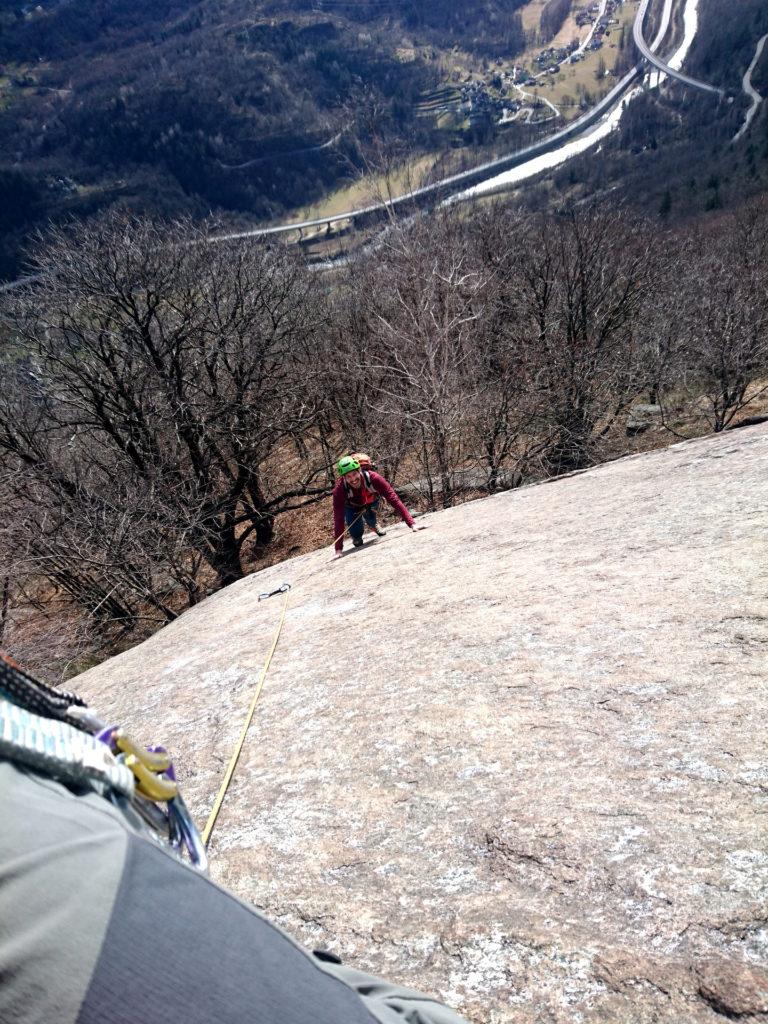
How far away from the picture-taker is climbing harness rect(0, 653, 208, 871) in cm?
112

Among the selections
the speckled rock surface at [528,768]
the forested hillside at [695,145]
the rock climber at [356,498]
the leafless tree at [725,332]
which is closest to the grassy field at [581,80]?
the forested hillside at [695,145]

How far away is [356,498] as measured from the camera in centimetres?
838

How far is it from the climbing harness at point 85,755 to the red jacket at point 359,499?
6268 millimetres

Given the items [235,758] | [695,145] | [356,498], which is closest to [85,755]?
[235,758]

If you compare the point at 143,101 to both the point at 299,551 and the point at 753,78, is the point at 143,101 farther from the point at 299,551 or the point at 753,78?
the point at 299,551

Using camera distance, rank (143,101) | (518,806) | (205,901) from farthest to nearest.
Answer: (143,101)
(518,806)
(205,901)

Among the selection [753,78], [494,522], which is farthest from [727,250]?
[753,78]

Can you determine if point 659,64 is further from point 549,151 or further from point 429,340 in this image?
point 429,340

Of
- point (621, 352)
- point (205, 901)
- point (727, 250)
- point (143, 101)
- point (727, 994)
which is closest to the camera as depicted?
point (205, 901)

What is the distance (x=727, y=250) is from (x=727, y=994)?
36989 mm

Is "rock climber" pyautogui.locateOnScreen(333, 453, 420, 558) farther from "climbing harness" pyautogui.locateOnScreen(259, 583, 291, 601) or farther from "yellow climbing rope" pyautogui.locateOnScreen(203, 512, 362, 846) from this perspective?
"yellow climbing rope" pyautogui.locateOnScreen(203, 512, 362, 846)

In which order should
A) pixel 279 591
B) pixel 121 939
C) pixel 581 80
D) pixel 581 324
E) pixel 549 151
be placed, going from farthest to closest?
pixel 581 80 < pixel 549 151 < pixel 581 324 < pixel 279 591 < pixel 121 939

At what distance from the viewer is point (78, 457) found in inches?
605

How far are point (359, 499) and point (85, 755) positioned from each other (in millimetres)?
7233
